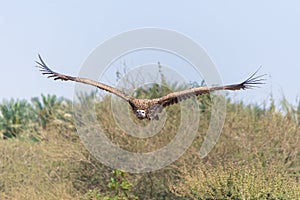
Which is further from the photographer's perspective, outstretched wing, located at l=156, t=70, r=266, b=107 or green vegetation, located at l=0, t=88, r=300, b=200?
green vegetation, located at l=0, t=88, r=300, b=200

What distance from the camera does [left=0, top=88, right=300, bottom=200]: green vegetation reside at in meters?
22.9

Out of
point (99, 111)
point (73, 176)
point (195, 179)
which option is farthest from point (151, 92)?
point (195, 179)

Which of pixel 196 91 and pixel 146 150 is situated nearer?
pixel 196 91

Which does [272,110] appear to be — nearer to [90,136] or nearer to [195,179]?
[90,136]

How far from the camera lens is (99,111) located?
26.2m

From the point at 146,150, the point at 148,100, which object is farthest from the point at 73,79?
the point at 146,150

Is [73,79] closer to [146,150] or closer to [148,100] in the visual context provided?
[148,100]

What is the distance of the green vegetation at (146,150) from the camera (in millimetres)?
22875

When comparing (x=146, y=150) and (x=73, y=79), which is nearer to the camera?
(x=73, y=79)

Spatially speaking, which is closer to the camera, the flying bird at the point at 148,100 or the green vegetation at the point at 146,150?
the flying bird at the point at 148,100

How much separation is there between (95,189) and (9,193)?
8.69ft

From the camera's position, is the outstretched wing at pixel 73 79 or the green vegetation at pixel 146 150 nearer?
the outstretched wing at pixel 73 79

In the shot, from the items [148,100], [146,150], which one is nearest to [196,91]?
[148,100]

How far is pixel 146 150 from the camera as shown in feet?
79.1
